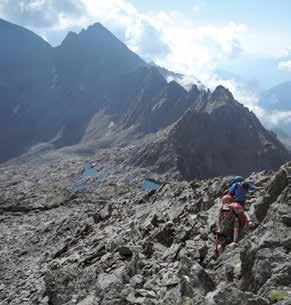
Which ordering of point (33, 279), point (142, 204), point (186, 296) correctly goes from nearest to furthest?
point (186, 296)
point (33, 279)
point (142, 204)

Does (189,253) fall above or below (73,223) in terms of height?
above

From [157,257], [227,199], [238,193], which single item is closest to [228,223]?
[227,199]

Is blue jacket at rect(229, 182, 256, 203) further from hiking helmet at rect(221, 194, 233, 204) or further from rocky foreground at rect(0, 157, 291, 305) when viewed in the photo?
rocky foreground at rect(0, 157, 291, 305)

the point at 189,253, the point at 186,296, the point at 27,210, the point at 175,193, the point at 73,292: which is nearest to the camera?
the point at 186,296

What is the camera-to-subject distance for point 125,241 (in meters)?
34.7

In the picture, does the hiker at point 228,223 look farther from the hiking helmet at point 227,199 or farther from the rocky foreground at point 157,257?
the rocky foreground at point 157,257

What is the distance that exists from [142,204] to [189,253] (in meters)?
30.1

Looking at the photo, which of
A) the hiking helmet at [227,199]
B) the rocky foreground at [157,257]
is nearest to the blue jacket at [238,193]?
the hiking helmet at [227,199]

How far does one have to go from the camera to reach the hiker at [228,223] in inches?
949

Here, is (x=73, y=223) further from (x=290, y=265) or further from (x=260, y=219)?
(x=290, y=265)

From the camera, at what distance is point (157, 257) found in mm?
28781

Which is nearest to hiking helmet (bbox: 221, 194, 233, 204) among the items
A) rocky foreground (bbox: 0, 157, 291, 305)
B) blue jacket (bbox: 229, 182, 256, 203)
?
blue jacket (bbox: 229, 182, 256, 203)

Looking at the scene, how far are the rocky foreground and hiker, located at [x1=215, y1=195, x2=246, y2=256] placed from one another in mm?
1035

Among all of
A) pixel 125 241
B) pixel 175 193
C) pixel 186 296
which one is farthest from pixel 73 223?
pixel 186 296
